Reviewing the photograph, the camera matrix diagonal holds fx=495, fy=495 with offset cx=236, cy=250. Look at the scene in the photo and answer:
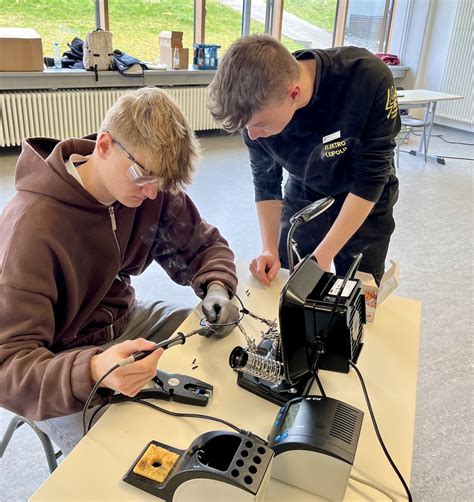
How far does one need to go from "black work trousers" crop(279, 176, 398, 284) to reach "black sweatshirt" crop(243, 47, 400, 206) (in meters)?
0.11

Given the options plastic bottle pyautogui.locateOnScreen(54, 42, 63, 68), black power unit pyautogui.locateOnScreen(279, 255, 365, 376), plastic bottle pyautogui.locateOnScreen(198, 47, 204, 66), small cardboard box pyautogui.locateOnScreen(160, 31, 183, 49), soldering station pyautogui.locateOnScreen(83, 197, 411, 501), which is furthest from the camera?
plastic bottle pyautogui.locateOnScreen(198, 47, 204, 66)

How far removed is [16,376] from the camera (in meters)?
0.88

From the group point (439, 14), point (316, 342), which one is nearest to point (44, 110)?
point (316, 342)

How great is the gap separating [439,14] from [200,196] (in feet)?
15.9

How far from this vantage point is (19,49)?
4145 mm

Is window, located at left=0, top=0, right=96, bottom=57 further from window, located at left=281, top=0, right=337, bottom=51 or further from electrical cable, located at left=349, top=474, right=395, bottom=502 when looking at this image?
electrical cable, located at left=349, top=474, right=395, bottom=502

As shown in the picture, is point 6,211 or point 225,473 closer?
point 225,473

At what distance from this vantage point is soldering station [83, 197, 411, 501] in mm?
714

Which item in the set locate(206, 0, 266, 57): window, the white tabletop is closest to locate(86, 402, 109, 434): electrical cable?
the white tabletop

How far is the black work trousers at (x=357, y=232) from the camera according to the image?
1.68 metres

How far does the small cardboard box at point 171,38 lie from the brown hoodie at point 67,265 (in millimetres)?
4181

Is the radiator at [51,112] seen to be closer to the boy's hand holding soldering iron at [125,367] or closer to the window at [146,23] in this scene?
the window at [146,23]

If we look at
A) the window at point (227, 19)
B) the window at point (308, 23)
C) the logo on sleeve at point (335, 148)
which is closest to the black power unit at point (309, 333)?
the logo on sleeve at point (335, 148)

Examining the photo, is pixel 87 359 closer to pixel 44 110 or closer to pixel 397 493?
pixel 397 493
